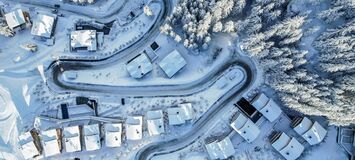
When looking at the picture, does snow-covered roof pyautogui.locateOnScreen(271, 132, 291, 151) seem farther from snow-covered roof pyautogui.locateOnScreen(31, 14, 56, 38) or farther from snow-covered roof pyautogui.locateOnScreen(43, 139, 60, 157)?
snow-covered roof pyautogui.locateOnScreen(31, 14, 56, 38)

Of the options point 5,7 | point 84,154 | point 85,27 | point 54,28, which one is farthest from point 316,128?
point 5,7

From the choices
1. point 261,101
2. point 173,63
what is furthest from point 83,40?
point 261,101

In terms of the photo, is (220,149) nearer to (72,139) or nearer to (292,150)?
(292,150)

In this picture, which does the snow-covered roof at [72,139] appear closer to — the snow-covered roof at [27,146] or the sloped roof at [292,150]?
the snow-covered roof at [27,146]

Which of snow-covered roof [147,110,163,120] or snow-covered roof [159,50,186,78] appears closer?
snow-covered roof [147,110,163,120]

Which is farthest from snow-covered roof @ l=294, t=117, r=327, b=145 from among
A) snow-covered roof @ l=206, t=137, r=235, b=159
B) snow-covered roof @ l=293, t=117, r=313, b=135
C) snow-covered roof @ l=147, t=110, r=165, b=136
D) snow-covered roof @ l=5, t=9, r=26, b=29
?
snow-covered roof @ l=5, t=9, r=26, b=29

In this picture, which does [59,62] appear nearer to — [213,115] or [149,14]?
[149,14]
